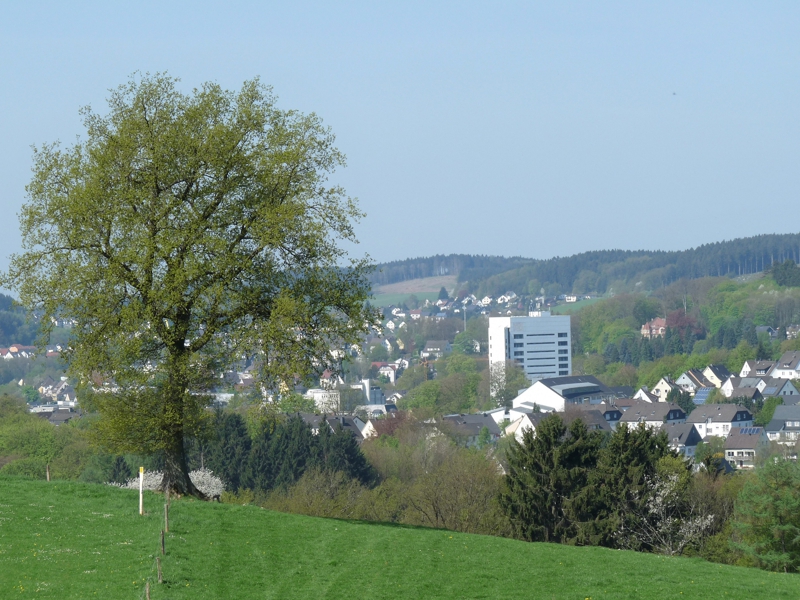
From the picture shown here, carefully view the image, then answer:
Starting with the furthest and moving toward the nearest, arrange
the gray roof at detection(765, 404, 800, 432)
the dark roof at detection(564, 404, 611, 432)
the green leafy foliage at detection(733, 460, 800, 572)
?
1. the gray roof at detection(765, 404, 800, 432)
2. the dark roof at detection(564, 404, 611, 432)
3. the green leafy foliage at detection(733, 460, 800, 572)

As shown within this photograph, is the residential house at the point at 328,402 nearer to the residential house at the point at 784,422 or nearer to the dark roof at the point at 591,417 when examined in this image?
the dark roof at the point at 591,417

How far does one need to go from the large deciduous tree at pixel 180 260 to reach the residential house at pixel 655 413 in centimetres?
10077

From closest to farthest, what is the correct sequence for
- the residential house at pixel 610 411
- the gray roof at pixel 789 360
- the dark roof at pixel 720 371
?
→ the residential house at pixel 610 411 → the gray roof at pixel 789 360 → the dark roof at pixel 720 371

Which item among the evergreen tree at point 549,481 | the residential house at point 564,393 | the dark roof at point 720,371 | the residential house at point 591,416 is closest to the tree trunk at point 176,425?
the evergreen tree at point 549,481

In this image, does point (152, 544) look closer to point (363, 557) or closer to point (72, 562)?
point (72, 562)

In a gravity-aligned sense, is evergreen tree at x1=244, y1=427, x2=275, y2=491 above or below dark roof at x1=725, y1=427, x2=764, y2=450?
above

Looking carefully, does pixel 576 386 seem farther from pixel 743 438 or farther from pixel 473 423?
pixel 743 438

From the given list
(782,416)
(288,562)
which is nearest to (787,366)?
(782,416)

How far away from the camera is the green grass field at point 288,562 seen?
56.1 feet

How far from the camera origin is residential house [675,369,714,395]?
156 m

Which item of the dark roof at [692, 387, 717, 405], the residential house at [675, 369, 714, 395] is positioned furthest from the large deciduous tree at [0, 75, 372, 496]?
the residential house at [675, 369, 714, 395]

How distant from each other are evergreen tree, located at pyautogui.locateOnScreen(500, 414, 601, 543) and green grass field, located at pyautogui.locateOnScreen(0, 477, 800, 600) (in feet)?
74.0

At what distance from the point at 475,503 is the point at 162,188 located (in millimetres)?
29414

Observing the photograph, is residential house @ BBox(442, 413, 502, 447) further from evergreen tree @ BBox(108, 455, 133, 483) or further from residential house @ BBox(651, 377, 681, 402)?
residential house @ BBox(651, 377, 681, 402)
